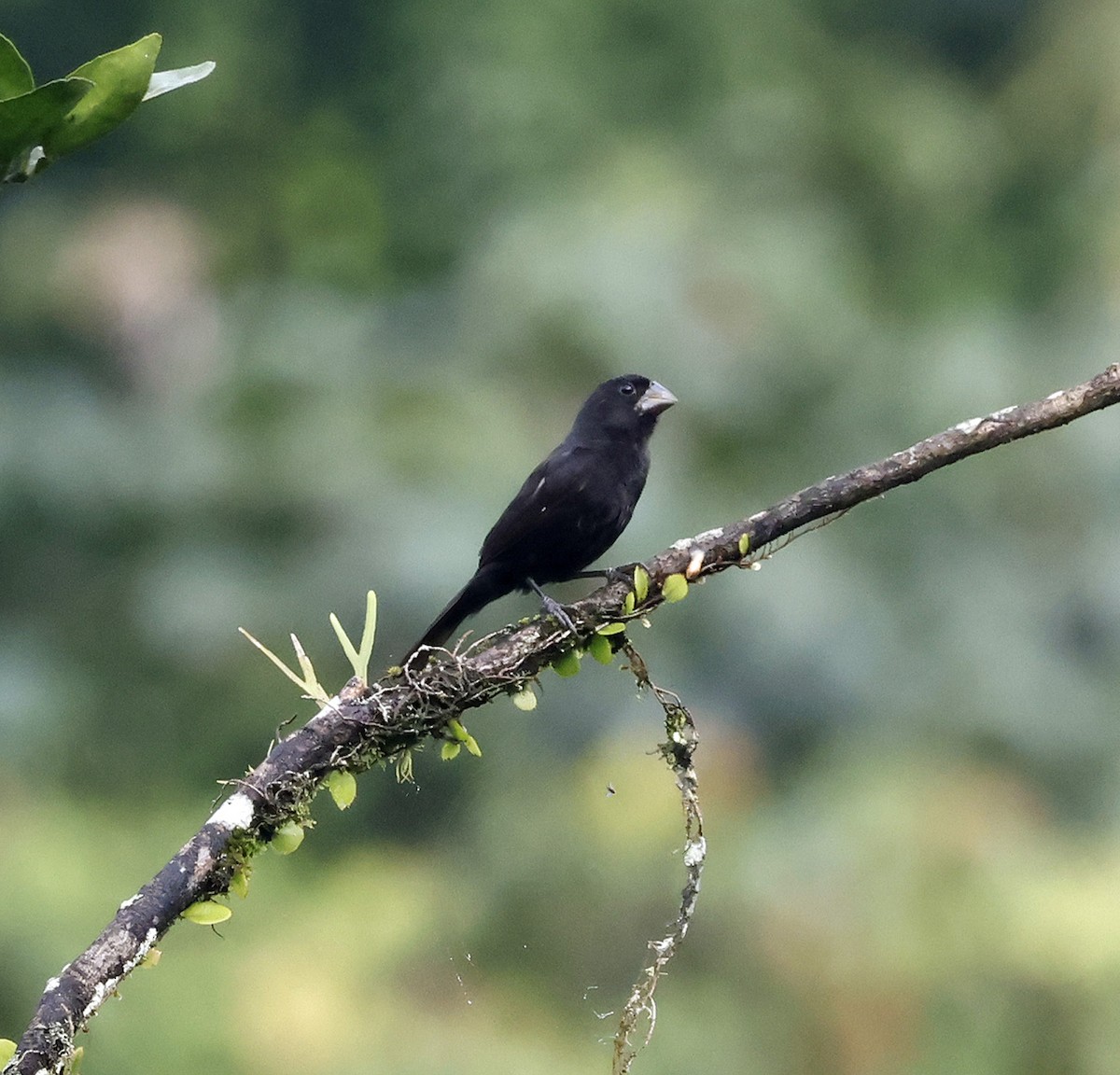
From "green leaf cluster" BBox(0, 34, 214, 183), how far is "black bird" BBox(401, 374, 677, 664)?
2.34m

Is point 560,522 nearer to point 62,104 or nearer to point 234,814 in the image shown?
point 234,814

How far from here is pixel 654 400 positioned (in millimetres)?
4105

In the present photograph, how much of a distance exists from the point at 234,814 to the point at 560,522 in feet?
6.50

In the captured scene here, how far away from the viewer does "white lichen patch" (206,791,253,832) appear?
1.72 metres

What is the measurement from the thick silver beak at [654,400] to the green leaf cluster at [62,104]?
2839 mm

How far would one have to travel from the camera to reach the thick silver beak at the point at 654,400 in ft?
13.3

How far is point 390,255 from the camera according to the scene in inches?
436

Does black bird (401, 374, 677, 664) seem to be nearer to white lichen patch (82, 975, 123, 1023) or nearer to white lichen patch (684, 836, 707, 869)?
white lichen patch (684, 836, 707, 869)

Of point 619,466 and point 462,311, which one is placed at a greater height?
point 462,311

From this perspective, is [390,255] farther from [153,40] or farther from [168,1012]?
[153,40]

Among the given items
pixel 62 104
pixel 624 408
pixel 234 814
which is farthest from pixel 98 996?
pixel 624 408

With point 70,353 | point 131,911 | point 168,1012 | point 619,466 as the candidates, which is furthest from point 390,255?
point 131,911

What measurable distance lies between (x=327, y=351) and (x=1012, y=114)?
478 centimetres

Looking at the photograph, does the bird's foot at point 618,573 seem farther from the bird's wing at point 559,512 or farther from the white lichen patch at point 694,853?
the white lichen patch at point 694,853
